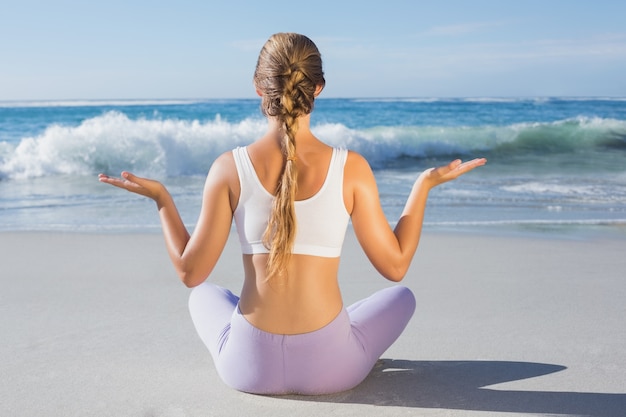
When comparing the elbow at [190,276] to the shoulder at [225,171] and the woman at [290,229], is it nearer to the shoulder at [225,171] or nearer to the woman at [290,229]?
the woman at [290,229]

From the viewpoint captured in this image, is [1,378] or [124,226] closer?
[1,378]

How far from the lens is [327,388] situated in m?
2.92

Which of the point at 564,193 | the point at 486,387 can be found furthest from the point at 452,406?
the point at 564,193

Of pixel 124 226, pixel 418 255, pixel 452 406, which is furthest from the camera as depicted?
pixel 124 226

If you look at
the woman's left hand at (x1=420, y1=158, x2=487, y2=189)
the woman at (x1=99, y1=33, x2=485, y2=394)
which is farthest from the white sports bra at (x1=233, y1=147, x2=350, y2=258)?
the woman's left hand at (x1=420, y1=158, x2=487, y2=189)

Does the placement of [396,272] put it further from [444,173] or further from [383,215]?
[444,173]

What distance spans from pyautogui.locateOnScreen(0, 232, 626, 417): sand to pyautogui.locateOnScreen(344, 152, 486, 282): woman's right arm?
59cm

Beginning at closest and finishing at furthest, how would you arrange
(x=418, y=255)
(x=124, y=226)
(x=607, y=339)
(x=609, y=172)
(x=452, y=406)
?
1. (x=452, y=406)
2. (x=607, y=339)
3. (x=418, y=255)
4. (x=124, y=226)
5. (x=609, y=172)

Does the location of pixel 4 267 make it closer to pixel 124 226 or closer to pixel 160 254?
pixel 160 254

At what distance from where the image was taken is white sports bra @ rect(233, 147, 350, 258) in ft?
8.57

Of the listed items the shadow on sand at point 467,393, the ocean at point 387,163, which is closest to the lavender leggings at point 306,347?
the shadow on sand at point 467,393

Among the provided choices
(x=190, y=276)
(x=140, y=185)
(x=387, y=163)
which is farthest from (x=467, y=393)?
(x=387, y=163)

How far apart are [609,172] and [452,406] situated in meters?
11.4

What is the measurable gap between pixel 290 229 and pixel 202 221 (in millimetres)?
343
